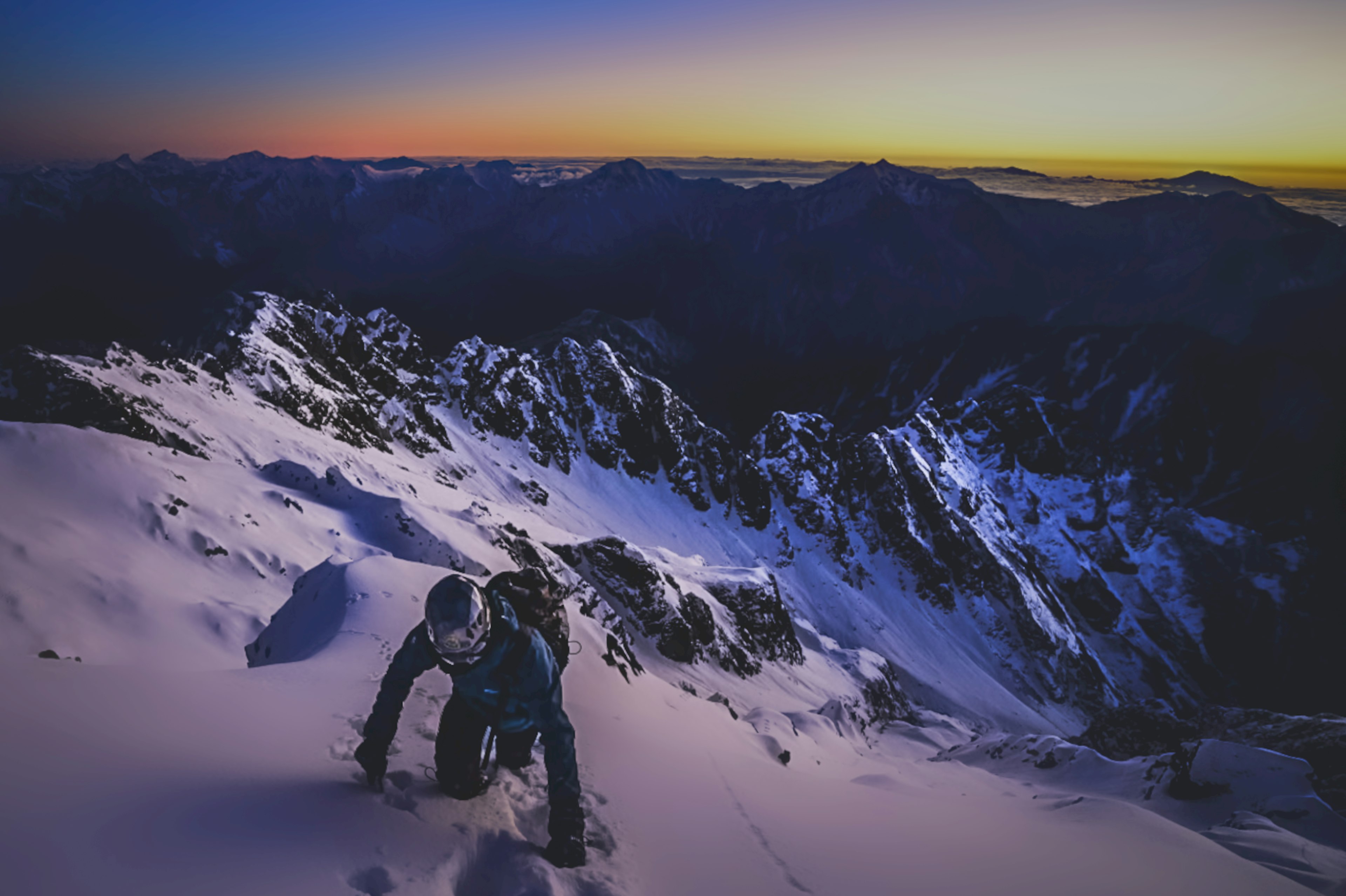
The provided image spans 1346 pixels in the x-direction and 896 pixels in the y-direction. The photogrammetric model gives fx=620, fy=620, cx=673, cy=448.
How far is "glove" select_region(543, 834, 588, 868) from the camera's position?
4730 mm

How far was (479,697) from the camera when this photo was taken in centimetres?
502

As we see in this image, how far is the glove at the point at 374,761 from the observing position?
191 inches

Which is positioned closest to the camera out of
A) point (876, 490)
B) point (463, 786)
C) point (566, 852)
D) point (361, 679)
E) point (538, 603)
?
point (566, 852)

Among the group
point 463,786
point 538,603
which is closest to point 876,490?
point 538,603

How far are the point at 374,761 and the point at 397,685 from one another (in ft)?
1.94

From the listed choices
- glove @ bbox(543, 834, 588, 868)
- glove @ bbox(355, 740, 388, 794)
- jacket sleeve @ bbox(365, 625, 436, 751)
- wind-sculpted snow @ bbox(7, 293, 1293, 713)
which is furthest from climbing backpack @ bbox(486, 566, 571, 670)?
wind-sculpted snow @ bbox(7, 293, 1293, 713)

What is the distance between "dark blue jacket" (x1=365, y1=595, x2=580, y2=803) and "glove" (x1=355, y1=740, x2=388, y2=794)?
0.18 feet

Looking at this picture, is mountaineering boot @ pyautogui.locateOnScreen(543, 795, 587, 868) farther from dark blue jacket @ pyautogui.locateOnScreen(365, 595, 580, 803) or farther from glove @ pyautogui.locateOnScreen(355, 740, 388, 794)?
glove @ pyautogui.locateOnScreen(355, 740, 388, 794)

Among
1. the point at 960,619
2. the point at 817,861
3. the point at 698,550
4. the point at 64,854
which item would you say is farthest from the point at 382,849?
the point at 960,619

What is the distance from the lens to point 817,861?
6.49m

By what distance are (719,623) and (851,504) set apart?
284 feet

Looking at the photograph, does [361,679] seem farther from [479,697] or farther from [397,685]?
[479,697]

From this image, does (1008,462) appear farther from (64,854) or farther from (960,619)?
(64,854)

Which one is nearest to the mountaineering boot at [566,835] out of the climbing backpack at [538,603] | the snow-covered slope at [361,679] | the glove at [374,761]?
the snow-covered slope at [361,679]
